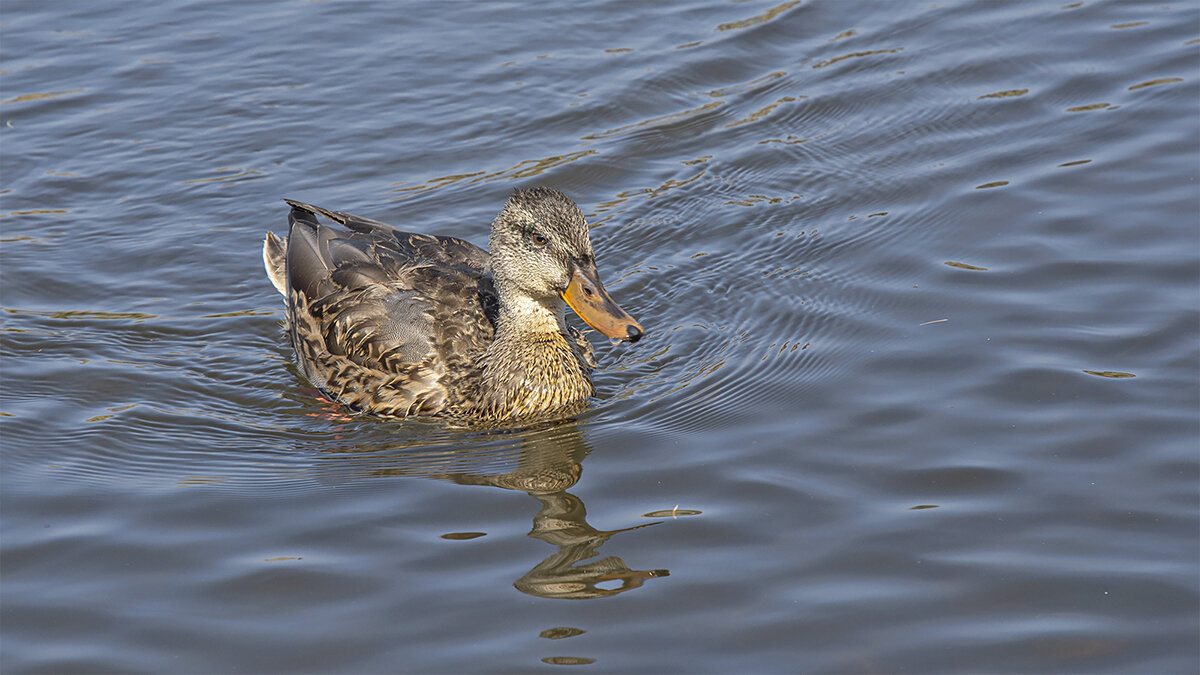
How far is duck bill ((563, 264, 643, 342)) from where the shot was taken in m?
7.55

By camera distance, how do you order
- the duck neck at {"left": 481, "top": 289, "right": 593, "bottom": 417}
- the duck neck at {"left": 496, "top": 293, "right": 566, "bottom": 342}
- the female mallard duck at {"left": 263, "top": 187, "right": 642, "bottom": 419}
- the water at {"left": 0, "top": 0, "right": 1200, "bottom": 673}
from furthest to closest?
the duck neck at {"left": 496, "top": 293, "right": 566, "bottom": 342} < the duck neck at {"left": 481, "top": 289, "right": 593, "bottom": 417} < the female mallard duck at {"left": 263, "top": 187, "right": 642, "bottom": 419} < the water at {"left": 0, "top": 0, "right": 1200, "bottom": 673}

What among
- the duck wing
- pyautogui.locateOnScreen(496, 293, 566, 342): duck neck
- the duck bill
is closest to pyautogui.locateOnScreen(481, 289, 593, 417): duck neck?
pyautogui.locateOnScreen(496, 293, 566, 342): duck neck

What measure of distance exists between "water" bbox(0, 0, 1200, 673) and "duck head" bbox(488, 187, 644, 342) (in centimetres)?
61

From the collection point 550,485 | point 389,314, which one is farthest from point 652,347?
point 550,485

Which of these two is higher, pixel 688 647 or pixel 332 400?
pixel 332 400

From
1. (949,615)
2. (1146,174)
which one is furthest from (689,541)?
(1146,174)

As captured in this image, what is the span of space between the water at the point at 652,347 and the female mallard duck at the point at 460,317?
0.24 m

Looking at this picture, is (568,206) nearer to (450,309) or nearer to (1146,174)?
(450,309)

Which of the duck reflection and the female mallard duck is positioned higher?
the female mallard duck

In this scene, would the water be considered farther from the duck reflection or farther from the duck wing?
the duck wing

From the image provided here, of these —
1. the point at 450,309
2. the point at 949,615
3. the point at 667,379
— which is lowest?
the point at 949,615

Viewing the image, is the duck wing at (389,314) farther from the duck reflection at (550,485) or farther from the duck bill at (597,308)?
the duck bill at (597,308)

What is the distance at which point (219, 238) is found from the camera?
34.1 ft

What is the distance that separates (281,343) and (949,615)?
5.09 m
